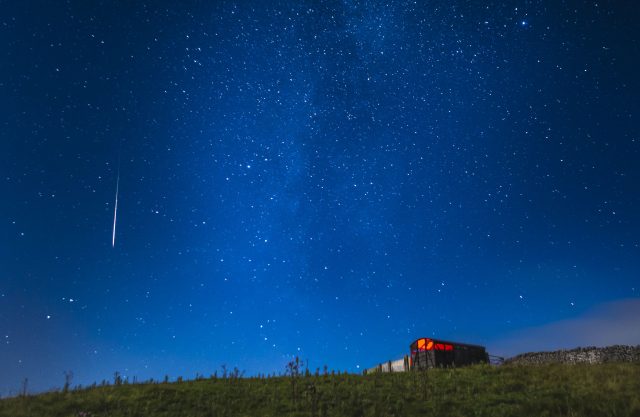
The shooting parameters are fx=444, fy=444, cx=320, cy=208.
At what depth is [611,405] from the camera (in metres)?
12.8

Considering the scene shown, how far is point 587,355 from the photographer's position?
30391 millimetres

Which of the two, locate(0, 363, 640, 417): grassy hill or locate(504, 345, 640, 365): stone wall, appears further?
locate(504, 345, 640, 365): stone wall

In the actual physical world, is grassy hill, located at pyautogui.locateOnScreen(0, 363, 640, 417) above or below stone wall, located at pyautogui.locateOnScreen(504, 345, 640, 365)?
below

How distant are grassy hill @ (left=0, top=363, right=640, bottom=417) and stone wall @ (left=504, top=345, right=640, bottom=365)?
1159 cm

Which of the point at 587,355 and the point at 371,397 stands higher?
the point at 587,355

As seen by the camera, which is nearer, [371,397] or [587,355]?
[371,397]

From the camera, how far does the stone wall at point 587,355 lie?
2842cm

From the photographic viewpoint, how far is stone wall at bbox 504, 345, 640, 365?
2842cm

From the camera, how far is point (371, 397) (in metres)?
14.9

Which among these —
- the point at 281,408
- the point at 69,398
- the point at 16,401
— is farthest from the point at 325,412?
the point at 16,401

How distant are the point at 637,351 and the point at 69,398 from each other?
32231 millimetres

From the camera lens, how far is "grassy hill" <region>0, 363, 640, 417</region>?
521 inches

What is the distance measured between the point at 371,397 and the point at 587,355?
2303 cm

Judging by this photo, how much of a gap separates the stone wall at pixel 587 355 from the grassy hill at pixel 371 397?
11.6m
